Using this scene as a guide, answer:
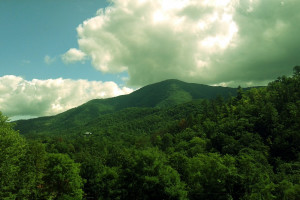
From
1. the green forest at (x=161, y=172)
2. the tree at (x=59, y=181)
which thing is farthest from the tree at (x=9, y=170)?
the tree at (x=59, y=181)

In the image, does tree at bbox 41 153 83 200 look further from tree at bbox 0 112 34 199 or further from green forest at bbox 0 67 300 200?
tree at bbox 0 112 34 199

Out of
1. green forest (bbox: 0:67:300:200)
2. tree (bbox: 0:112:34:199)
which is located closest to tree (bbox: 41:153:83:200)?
green forest (bbox: 0:67:300:200)

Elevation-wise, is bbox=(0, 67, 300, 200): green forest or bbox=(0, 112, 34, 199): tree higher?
bbox=(0, 112, 34, 199): tree

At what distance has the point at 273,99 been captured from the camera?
4405 inches

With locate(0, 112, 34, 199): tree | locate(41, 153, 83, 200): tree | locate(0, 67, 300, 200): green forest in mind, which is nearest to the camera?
locate(0, 112, 34, 199): tree

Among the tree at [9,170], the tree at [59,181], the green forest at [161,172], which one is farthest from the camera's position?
the tree at [59,181]

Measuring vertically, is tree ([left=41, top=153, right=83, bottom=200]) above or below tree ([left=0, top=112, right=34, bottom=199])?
below

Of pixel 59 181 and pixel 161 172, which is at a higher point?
pixel 161 172

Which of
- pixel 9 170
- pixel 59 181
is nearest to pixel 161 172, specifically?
pixel 59 181

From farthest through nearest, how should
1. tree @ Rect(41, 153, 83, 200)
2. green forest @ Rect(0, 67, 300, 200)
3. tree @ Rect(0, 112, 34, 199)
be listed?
tree @ Rect(41, 153, 83, 200) → green forest @ Rect(0, 67, 300, 200) → tree @ Rect(0, 112, 34, 199)

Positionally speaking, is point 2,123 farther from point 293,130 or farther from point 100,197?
point 293,130

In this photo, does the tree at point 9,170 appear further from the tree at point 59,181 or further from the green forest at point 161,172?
the tree at point 59,181

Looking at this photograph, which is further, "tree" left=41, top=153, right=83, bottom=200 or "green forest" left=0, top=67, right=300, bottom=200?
"tree" left=41, top=153, right=83, bottom=200

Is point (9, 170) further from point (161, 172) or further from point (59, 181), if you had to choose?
point (161, 172)
